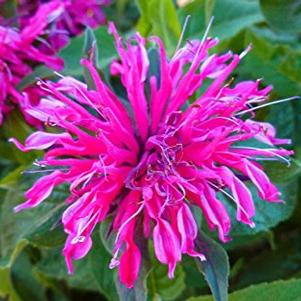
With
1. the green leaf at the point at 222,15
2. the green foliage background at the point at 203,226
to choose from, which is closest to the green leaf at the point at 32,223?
the green foliage background at the point at 203,226

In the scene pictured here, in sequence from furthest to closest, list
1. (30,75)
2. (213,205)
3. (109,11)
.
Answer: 1. (109,11)
2. (30,75)
3. (213,205)

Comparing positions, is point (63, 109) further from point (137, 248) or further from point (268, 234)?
point (268, 234)

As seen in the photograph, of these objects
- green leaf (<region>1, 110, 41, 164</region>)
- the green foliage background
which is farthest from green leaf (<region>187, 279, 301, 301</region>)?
green leaf (<region>1, 110, 41, 164</region>)

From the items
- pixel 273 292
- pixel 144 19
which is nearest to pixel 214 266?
pixel 273 292

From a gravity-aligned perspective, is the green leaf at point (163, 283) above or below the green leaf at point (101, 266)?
below

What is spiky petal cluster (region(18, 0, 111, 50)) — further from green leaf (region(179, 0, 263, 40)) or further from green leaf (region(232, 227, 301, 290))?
green leaf (region(232, 227, 301, 290))

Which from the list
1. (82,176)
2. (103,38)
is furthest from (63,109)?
(103,38)

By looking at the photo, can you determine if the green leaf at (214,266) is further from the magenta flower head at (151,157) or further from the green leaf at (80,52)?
the green leaf at (80,52)
